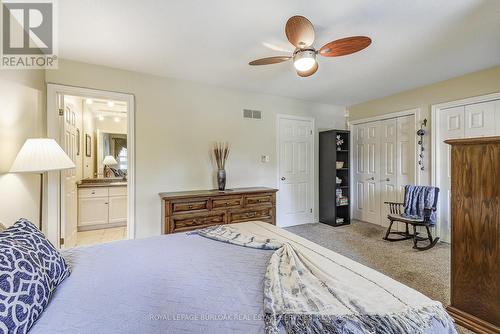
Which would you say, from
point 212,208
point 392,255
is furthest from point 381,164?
point 212,208

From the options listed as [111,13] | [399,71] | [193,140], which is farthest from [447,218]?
[111,13]

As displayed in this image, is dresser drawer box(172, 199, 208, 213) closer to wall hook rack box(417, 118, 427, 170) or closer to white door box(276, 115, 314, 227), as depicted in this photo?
white door box(276, 115, 314, 227)

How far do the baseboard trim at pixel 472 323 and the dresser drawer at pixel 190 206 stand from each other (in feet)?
8.27

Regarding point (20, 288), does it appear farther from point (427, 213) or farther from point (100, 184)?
point (427, 213)

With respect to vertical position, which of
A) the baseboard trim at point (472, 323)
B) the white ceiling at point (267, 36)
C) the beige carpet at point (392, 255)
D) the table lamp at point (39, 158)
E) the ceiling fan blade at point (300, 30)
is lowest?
the beige carpet at point (392, 255)

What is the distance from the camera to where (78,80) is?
277cm

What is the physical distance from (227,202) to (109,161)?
11.2 feet

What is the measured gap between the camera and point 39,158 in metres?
1.83

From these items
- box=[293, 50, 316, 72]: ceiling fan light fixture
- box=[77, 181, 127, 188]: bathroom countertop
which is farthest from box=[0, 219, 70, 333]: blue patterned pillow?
box=[77, 181, 127, 188]: bathroom countertop

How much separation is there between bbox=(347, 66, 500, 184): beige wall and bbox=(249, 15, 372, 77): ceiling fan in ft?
8.01

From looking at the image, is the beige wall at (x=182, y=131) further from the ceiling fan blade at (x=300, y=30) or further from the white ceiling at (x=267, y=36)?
the ceiling fan blade at (x=300, y=30)

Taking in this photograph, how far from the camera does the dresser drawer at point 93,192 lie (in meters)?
4.06

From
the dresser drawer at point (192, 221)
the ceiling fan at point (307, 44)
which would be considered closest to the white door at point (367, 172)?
the ceiling fan at point (307, 44)

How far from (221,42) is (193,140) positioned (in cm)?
153
